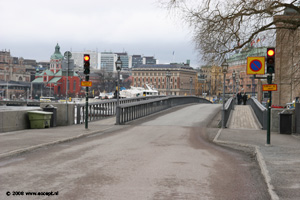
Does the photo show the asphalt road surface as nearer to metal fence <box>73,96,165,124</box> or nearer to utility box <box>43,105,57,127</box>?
utility box <box>43,105,57,127</box>

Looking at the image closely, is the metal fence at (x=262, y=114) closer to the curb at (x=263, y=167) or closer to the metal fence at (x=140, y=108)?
the curb at (x=263, y=167)

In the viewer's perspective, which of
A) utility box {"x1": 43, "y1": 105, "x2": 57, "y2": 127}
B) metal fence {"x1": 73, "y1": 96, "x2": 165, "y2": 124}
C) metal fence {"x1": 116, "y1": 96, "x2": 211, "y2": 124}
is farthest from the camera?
metal fence {"x1": 116, "y1": 96, "x2": 211, "y2": 124}

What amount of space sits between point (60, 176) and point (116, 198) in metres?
2.24

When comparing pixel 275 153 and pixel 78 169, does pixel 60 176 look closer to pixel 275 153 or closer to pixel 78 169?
pixel 78 169

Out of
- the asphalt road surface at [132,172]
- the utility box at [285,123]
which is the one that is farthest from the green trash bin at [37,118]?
the utility box at [285,123]

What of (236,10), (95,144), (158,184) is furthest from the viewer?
(236,10)

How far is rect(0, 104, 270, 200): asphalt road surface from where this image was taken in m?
8.18

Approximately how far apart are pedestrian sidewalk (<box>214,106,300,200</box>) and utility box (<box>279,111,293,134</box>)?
3.04 feet

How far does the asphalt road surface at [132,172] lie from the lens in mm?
8180

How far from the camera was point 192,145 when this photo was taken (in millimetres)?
16172

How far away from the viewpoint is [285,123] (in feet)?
71.2

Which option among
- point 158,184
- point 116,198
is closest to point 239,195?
point 158,184

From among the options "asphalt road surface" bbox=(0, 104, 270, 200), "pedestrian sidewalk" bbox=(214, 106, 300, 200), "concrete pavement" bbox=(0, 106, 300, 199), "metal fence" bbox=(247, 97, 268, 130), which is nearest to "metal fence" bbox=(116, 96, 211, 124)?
"concrete pavement" bbox=(0, 106, 300, 199)

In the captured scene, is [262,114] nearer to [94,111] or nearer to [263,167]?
[94,111]
